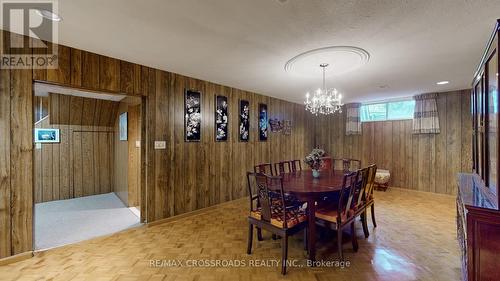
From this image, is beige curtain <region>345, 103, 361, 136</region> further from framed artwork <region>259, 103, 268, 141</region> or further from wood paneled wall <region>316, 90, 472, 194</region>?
framed artwork <region>259, 103, 268, 141</region>

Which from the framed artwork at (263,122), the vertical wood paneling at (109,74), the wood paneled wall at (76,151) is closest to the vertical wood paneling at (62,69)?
the vertical wood paneling at (109,74)

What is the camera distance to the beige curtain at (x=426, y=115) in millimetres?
4887

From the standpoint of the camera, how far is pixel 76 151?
4812 millimetres

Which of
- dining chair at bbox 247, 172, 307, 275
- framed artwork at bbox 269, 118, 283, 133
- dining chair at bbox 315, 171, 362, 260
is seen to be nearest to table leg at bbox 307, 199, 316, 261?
dining chair at bbox 247, 172, 307, 275

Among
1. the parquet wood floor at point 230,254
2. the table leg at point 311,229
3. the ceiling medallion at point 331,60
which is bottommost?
the parquet wood floor at point 230,254

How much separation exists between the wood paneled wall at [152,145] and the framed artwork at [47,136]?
2821 mm

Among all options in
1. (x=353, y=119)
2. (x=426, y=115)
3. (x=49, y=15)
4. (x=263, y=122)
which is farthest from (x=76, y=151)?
(x=426, y=115)

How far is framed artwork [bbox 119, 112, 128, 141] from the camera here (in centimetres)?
424

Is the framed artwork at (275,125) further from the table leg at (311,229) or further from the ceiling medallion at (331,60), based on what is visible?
the table leg at (311,229)

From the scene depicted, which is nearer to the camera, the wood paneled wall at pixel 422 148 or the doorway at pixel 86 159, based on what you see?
the doorway at pixel 86 159

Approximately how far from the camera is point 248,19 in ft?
6.24

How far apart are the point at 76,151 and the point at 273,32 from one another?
5.16 metres

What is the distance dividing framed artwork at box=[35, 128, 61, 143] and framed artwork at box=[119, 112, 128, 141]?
1316 mm

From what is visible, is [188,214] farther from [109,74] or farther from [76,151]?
[76,151]
